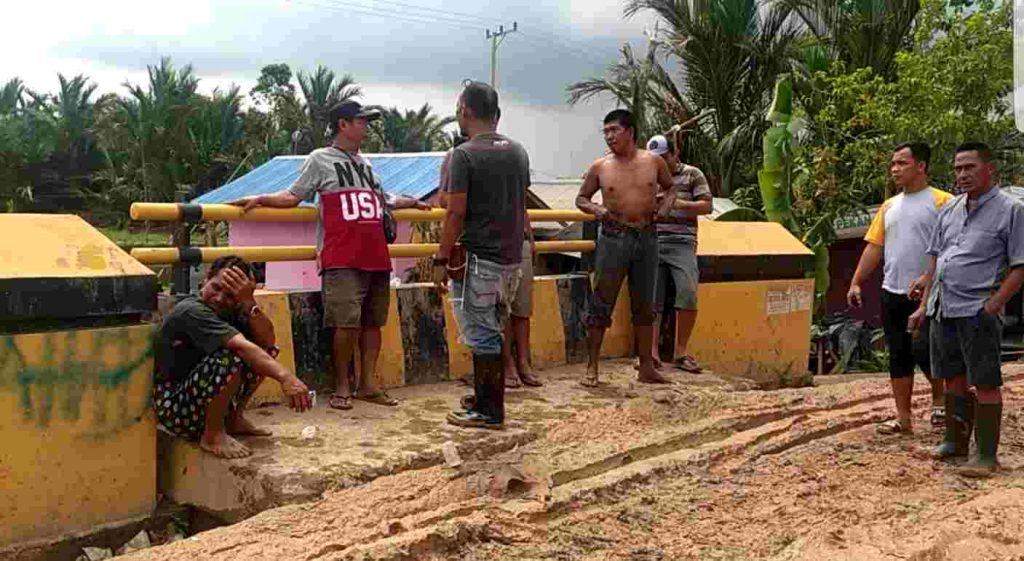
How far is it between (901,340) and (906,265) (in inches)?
16.5

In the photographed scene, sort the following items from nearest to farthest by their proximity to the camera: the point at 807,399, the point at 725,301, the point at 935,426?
the point at 935,426, the point at 807,399, the point at 725,301

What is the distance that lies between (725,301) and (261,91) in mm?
39254

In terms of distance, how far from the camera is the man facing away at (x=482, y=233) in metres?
4.66

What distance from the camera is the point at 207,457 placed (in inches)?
160

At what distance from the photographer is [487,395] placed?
4.70 meters

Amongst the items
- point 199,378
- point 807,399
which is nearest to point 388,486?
point 199,378

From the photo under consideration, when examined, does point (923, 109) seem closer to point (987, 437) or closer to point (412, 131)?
point (987, 437)

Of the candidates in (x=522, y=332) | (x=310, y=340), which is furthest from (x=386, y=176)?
(x=310, y=340)

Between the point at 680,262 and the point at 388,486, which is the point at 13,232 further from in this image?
the point at 680,262

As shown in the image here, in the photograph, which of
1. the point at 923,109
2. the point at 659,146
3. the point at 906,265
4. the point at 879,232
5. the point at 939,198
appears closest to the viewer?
the point at 906,265

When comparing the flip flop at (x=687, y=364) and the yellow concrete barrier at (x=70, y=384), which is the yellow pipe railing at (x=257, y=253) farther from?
the flip flop at (x=687, y=364)

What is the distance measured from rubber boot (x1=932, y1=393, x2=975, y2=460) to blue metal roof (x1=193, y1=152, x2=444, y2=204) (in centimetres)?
1272

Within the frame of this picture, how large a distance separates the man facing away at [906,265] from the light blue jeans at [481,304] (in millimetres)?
2211

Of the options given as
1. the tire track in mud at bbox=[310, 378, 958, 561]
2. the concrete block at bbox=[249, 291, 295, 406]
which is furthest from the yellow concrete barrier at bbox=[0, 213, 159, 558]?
the tire track in mud at bbox=[310, 378, 958, 561]
